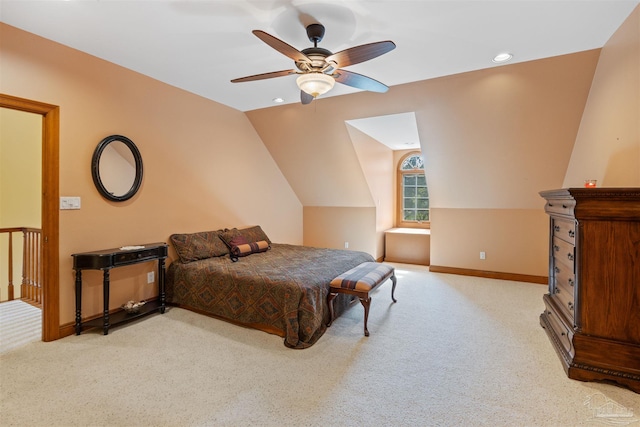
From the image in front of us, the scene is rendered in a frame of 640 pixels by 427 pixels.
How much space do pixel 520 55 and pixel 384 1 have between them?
5.52ft

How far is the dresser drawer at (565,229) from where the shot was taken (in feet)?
7.38

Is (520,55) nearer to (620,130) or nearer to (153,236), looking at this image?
(620,130)

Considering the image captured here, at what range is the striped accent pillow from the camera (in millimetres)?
2871

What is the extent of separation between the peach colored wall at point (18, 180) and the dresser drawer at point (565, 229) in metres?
5.88

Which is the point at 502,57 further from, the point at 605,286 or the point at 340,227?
the point at 340,227

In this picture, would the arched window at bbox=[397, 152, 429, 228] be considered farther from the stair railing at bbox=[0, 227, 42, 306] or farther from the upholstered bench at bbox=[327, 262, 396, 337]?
the stair railing at bbox=[0, 227, 42, 306]

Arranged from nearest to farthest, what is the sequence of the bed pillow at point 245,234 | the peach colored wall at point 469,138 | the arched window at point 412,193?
the peach colored wall at point 469,138
the bed pillow at point 245,234
the arched window at point 412,193

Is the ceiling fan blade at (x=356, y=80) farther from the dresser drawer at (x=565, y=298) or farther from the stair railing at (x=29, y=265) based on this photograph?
the stair railing at (x=29, y=265)

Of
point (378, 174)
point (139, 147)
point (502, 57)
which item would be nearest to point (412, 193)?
point (378, 174)

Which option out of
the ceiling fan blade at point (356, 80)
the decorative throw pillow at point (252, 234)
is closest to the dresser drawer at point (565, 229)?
the ceiling fan blade at point (356, 80)

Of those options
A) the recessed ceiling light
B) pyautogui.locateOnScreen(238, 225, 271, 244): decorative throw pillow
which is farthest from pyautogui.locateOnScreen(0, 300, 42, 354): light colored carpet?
the recessed ceiling light

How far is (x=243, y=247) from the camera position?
13.3 ft

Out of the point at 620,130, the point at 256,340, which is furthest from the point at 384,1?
the point at 256,340

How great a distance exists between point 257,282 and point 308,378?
3.55ft
